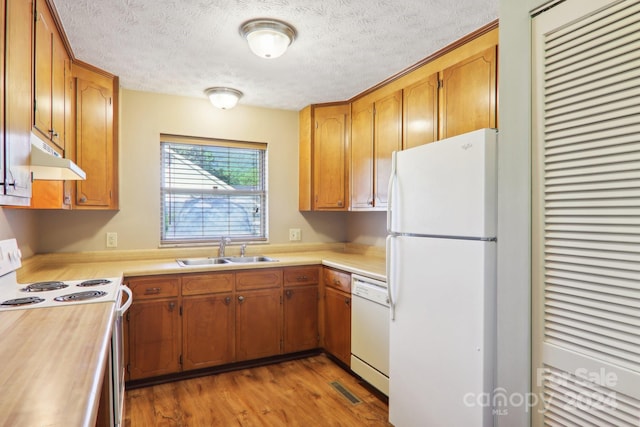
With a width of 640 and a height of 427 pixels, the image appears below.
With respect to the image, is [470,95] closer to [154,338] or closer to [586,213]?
[586,213]

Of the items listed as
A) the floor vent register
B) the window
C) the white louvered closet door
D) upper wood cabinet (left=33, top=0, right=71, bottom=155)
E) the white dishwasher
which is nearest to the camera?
the white louvered closet door

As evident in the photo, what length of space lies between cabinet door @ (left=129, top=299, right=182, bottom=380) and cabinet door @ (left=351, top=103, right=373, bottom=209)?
1.71m

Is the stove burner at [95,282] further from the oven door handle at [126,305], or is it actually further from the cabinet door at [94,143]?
the cabinet door at [94,143]

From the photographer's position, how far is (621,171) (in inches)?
40.2

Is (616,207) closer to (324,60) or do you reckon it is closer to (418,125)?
(418,125)

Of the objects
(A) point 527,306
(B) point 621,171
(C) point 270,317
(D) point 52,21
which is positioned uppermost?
(D) point 52,21

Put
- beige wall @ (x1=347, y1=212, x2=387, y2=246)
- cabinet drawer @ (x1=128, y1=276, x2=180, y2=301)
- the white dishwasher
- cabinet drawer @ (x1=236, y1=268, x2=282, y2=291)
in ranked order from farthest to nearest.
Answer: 1. beige wall @ (x1=347, y1=212, x2=387, y2=246)
2. cabinet drawer @ (x1=236, y1=268, x2=282, y2=291)
3. cabinet drawer @ (x1=128, y1=276, x2=180, y2=301)
4. the white dishwasher

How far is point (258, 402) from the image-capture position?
8.05 feet

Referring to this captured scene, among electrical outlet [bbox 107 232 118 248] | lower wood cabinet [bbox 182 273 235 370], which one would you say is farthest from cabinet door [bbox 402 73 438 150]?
electrical outlet [bbox 107 232 118 248]

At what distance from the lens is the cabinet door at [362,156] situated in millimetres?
3096

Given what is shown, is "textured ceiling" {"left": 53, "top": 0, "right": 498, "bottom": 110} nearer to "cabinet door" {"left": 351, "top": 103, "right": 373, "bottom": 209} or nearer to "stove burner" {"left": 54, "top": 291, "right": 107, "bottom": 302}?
"cabinet door" {"left": 351, "top": 103, "right": 373, "bottom": 209}

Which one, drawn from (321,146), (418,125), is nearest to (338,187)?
(321,146)

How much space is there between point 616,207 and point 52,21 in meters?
2.61

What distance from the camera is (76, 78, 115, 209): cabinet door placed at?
8.73 feet
